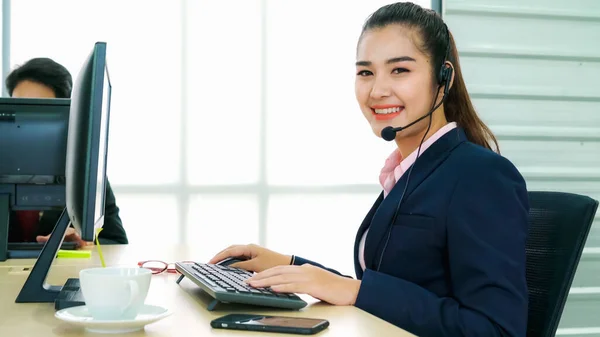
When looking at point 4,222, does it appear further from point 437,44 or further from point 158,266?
point 437,44

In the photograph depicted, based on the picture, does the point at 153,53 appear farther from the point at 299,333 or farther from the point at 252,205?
the point at 299,333

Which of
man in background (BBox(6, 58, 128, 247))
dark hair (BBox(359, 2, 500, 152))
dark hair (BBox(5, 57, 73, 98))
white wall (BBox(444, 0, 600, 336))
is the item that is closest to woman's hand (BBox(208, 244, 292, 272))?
dark hair (BBox(359, 2, 500, 152))

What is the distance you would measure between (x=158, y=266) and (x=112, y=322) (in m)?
0.80

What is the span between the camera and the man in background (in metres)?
2.24

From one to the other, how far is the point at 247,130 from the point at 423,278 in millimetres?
2373

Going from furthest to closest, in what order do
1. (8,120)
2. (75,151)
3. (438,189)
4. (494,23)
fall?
1. (494,23)
2. (8,120)
3. (438,189)
4. (75,151)

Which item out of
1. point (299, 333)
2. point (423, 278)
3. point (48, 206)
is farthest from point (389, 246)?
point (48, 206)

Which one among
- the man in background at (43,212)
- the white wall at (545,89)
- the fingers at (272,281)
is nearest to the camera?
the fingers at (272,281)

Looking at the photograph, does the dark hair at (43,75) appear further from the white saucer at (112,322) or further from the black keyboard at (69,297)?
the white saucer at (112,322)

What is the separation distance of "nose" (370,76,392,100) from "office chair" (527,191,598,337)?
1.27ft

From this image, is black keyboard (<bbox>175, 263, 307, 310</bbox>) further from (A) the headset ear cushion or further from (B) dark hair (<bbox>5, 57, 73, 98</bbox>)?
(B) dark hair (<bbox>5, 57, 73, 98</bbox>)

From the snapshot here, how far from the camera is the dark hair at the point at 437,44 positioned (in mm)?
1468

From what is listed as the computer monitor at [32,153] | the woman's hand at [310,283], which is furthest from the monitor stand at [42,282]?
the computer monitor at [32,153]

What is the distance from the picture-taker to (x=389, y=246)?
4.46 ft
